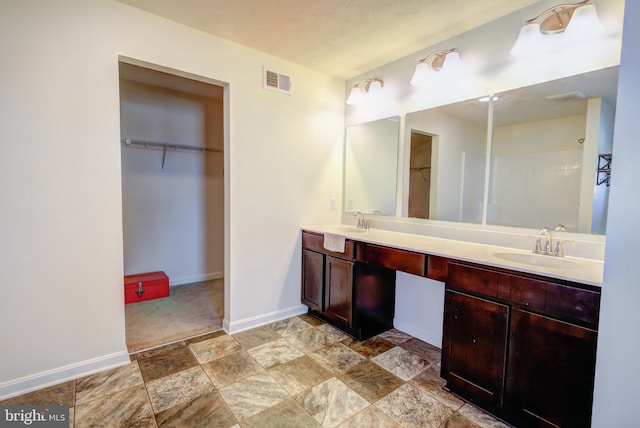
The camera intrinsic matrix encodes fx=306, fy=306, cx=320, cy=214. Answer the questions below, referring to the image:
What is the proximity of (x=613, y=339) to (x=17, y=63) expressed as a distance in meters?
3.17

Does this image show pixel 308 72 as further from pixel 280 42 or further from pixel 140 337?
pixel 140 337

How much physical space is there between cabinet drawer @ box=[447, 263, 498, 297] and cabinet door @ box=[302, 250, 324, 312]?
1238mm

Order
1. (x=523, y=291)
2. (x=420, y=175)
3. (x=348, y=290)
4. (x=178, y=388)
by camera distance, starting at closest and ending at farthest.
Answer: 1. (x=523, y=291)
2. (x=178, y=388)
3. (x=348, y=290)
4. (x=420, y=175)

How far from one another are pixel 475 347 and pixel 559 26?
1.87m

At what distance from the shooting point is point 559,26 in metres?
1.74

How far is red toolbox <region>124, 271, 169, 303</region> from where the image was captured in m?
3.23

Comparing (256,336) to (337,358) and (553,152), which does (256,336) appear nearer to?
(337,358)

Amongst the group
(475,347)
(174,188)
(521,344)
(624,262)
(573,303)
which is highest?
(174,188)

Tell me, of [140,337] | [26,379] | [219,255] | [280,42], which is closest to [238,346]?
[140,337]

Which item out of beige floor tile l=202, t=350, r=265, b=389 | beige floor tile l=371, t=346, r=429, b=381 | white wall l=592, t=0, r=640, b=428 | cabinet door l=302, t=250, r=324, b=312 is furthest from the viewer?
cabinet door l=302, t=250, r=324, b=312

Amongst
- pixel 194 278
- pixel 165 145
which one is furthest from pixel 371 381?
pixel 165 145

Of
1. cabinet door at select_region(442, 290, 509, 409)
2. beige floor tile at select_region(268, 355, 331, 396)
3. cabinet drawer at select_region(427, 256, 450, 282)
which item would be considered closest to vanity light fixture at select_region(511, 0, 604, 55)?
cabinet drawer at select_region(427, 256, 450, 282)

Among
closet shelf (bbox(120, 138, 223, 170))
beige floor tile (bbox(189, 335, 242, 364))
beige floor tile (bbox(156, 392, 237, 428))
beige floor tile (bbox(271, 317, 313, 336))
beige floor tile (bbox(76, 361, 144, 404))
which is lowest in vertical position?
beige floor tile (bbox(156, 392, 237, 428))

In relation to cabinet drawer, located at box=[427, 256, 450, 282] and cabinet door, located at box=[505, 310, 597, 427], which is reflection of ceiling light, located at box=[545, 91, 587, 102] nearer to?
cabinet drawer, located at box=[427, 256, 450, 282]
